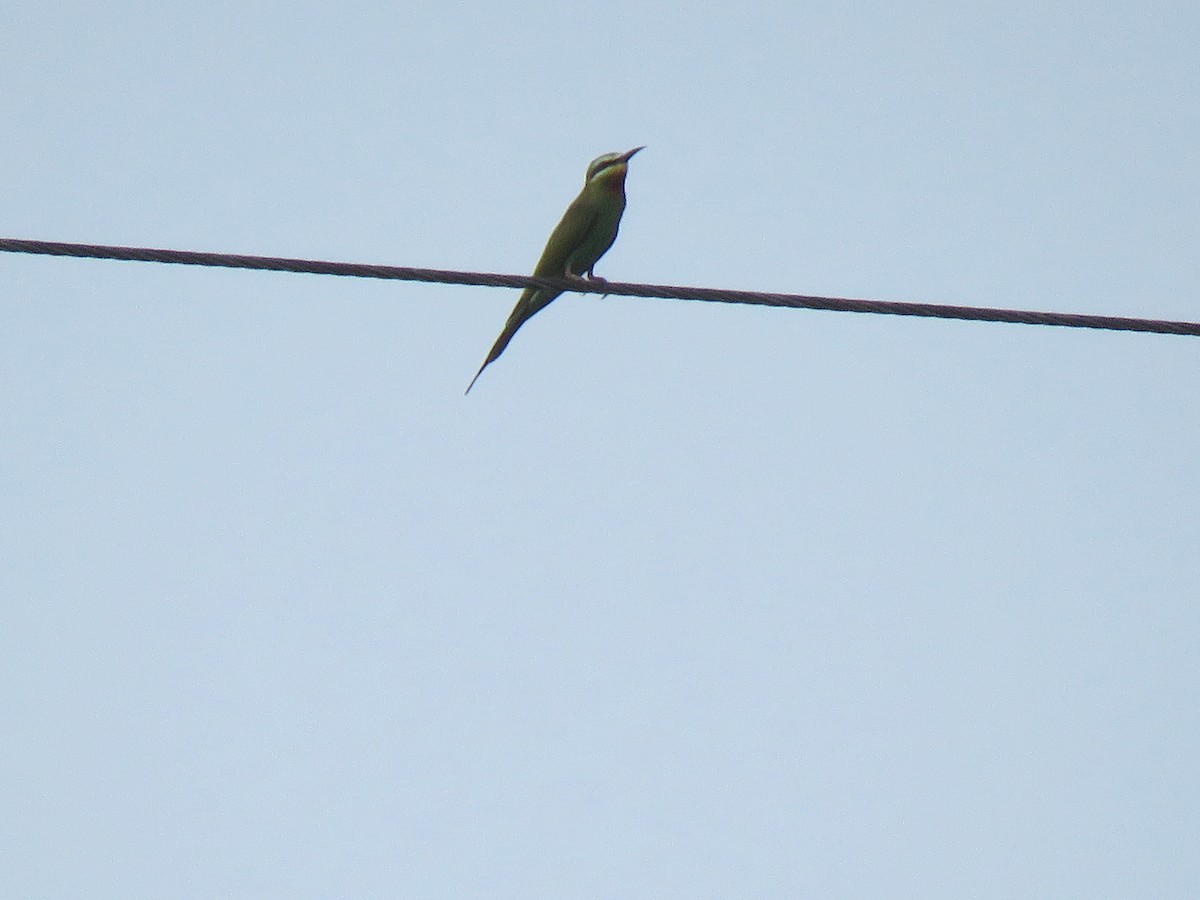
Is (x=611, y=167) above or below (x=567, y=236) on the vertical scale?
above

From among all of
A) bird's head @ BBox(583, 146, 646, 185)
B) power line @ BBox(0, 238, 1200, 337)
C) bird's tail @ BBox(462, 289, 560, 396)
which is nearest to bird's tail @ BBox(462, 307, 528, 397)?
bird's tail @ BBox(462, 289, 560, 396)

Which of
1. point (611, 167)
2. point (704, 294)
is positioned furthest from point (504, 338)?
point (704, 294)

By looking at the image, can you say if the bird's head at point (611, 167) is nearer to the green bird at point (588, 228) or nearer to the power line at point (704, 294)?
the green bird at point (588, 228)

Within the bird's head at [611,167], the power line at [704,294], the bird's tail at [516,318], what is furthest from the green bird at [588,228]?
the power line at [704,294]

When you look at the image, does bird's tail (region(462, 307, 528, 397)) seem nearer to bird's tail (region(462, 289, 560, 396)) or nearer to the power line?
bird's tail (region(462, 289, 560, 396))

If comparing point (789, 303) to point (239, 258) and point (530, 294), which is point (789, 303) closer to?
point (239, 258)

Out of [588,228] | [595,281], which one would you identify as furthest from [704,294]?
[588,228]

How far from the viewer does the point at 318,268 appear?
309 centimetres

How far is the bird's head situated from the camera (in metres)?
5.90

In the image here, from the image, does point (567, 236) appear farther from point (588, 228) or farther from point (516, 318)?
point (516, 318)

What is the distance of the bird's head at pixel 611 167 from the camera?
19.4 ft

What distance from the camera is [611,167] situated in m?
5.93

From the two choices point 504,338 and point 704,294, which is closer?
point 704,294

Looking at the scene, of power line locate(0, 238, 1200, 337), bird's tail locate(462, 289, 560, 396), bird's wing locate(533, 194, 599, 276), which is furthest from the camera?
bird's wing locate(533, 194, 599, 276)
